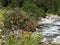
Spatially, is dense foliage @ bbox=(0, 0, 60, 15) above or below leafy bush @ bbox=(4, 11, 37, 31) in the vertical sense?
below

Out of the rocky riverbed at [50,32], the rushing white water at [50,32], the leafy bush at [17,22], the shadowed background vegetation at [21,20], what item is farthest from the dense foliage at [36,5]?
the leafy bush at [17,22]

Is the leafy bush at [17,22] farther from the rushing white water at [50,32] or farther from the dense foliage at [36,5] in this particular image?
the dense foliage at [36,5]

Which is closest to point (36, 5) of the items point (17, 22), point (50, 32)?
point (17, 22)

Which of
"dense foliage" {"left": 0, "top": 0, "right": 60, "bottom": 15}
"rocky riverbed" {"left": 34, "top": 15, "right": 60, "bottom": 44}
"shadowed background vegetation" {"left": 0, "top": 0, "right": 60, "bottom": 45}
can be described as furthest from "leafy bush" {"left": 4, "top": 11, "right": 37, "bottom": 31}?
"dense foliage" {"left": 0, "top": 0, "right": 60, "bottom": 15}

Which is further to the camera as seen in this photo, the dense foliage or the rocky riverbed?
the dense foliage

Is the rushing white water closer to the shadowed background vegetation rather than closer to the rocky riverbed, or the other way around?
the rocky riverbed

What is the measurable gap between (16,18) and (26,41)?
1483 centimetres

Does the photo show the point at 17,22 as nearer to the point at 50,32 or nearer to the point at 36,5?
the point at 50,32

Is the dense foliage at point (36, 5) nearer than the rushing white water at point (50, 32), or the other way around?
the rushing white water at point (50, 32)

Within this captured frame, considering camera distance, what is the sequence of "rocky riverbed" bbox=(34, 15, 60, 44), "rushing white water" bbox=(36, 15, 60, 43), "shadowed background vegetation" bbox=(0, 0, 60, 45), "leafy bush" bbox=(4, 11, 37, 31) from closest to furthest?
"shadowed background vegetation" bbox=(0, 0, 60, 45)
"rocky riverbed" bbox=(34, 15, 60, 44)
"rushing white water" bbox=(36, 15, 60, 43)
"leafy bush" bbox=(4, 11, 37, 31)

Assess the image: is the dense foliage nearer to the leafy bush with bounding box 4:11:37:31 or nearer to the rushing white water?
the rushing white water

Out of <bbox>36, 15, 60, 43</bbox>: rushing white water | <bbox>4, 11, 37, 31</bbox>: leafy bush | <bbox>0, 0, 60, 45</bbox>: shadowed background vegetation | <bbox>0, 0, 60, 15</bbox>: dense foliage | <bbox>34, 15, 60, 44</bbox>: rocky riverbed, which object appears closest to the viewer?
<bbox>0, 0, 60, 45</bbox>: shadowed background vegetation

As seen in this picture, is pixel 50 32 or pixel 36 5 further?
pixel 36 5

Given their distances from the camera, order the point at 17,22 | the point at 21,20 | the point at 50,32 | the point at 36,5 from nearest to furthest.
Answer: the point at 50,32 → the point at 17,22 → the point at 21,20 → the point at 36,5
